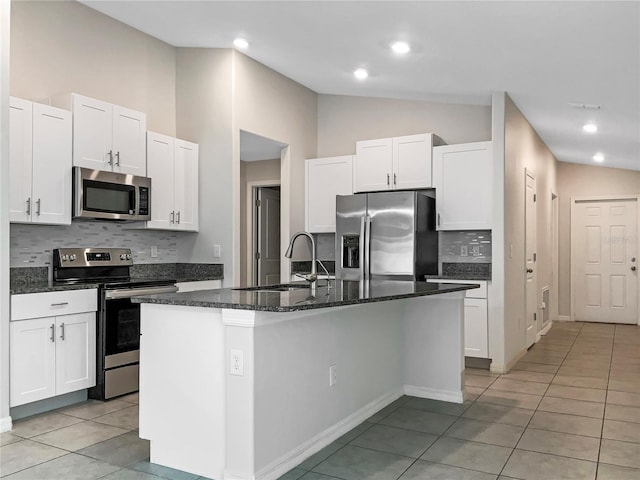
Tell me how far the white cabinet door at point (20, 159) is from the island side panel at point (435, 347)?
9.43 ft

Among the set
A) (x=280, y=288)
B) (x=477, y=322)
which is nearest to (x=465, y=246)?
(x=477, y=322)

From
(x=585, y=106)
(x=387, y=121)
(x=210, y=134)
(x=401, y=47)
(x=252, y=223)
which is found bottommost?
(x=252, y=223)

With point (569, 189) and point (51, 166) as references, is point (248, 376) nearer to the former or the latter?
point (51, 166)

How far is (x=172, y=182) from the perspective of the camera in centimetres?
514

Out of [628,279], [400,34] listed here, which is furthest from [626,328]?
[400,34]

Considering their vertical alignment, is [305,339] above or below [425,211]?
below

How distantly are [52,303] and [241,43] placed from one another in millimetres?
2772

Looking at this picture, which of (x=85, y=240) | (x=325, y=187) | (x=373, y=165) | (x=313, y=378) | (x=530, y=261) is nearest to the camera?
(x=313, y=378)

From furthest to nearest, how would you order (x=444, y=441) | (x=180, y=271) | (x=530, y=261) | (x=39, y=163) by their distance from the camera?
(x=530, y=261) < (x=180, y=271) < (x=39, y=163) < (x=444, y=441)

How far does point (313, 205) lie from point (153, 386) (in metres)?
3.76

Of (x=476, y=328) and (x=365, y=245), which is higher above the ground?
(x=365, y=245)

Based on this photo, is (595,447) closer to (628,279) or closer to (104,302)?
(104,302)

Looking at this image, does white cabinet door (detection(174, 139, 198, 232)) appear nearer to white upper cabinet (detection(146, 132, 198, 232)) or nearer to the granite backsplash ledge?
white upper cabinet (detection(146, 132, 198, 232))

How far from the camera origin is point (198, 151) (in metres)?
5.39
